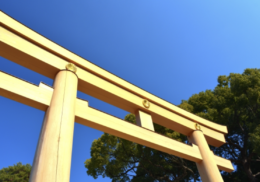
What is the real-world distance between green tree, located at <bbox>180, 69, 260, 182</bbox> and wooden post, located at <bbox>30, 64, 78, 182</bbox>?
8.07 m

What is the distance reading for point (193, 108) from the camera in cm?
1141

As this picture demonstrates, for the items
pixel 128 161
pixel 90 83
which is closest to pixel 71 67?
pixel 90 83

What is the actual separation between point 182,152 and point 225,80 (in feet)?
31.1

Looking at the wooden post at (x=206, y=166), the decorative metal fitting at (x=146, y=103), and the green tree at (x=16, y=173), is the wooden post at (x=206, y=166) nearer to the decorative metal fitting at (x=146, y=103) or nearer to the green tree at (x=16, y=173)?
the decorative metal fitting at (x=146, y=103)

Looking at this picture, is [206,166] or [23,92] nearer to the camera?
[23,92]

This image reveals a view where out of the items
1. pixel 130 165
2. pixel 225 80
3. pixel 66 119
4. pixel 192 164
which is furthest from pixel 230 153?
pixel 66 119

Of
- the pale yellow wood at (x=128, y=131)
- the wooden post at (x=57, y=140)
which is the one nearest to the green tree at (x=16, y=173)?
the pale yellow wood at (x=128, y=131)

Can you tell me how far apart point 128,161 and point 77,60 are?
860 centimetres

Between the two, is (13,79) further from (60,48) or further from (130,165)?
(130,165)

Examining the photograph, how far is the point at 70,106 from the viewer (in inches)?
121

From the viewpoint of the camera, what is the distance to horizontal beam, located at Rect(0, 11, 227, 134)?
12.3ft

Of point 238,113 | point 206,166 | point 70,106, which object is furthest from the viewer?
point 238,113

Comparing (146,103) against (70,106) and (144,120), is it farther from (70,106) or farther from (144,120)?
(70,106)

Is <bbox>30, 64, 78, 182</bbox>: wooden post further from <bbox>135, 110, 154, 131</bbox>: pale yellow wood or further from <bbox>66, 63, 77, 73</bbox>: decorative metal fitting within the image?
<bbox>135, 110, 154, 131</bbox>: pale yellow wood
